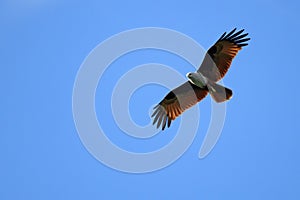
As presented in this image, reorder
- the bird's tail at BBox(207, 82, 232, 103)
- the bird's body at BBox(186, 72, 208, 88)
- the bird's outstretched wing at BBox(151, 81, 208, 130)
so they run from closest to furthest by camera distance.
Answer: the bird's tail at BBox(207, 82, 232, 103) < the bird's body at BBox(186, 72, 208, 88) < the bird's outstretched wing at BBox(151, 81, 208, 130)

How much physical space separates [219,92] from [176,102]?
5.53 ft

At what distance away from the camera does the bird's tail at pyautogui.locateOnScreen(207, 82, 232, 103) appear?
690 inches

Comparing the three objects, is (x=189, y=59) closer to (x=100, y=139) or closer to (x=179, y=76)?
(x=179, y=76)

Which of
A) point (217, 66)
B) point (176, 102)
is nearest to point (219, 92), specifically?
point (217, 66)

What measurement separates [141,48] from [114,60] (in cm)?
93

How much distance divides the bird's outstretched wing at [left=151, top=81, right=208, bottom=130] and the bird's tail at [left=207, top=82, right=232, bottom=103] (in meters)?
0.56

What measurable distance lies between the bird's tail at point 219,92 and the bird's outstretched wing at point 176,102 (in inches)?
22.2

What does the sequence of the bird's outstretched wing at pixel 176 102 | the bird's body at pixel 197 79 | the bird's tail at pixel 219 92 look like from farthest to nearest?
the bird's outstretched wing at pixel 176 102
the bird's body at pixel 197 79
the bird's tail at pixel 219 92

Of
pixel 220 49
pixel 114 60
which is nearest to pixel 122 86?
pixel 114 60

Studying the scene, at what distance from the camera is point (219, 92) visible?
17703mm

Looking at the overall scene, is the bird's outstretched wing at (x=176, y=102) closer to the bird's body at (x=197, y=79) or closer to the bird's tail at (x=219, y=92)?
the bird's body at (x=197, y=79)

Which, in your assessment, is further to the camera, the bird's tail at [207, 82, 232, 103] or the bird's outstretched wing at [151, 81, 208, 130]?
the bird's outstretched wing at [151, 81, 208, 130]

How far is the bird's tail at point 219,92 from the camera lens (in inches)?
690

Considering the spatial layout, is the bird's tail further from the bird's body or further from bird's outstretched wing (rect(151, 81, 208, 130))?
bird's outstretched wing (rect(151, 81, 208, 130))
